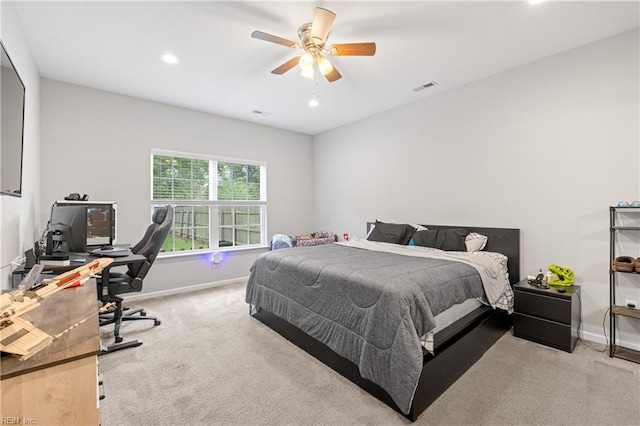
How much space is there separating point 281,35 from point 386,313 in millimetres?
2507

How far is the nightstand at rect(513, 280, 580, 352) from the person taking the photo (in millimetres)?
2494

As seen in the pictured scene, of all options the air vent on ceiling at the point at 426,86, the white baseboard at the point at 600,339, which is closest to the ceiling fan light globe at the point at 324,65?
the air vent on ceiling at the point at 426,86

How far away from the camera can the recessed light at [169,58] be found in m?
2.87

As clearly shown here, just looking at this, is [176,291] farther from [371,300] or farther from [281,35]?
[281,35]

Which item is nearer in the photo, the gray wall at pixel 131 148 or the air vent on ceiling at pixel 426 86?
the gray wall at pixel 131 148

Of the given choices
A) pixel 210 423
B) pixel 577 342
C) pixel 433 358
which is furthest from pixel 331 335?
pixel 577 342

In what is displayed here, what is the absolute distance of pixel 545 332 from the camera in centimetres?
261

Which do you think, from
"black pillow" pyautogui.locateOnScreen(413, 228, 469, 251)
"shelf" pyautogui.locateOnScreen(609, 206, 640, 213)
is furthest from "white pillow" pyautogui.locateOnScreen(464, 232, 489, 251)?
"shelf" pyautogui.locateOnScreen(609, 206, 640, 213)

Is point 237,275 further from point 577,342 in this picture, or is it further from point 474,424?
point 577,342

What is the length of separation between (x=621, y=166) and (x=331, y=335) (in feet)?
9.78

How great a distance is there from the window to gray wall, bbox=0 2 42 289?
1.26m

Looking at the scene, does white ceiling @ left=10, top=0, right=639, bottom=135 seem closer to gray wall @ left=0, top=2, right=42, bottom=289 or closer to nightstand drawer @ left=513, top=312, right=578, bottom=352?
gray wall @ left=0, top=2, right=42, bottom=289

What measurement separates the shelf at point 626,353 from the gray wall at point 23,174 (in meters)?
4.64

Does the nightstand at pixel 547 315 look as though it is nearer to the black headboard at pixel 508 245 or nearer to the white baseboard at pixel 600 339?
the white baseboard at pixel 600 339
